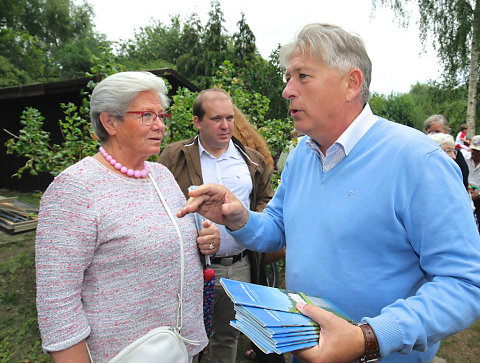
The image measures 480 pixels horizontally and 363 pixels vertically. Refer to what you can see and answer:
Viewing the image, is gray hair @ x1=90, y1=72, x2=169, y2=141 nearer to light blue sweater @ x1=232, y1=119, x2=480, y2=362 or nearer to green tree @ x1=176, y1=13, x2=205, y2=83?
light blue sweater @ x1=232, y1=119, x2=480, y2=362

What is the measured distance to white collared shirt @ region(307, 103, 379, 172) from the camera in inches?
58.8

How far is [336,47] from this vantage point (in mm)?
1453

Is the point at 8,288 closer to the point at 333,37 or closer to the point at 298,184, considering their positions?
the point at 298,184

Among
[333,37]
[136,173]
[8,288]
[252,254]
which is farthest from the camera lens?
[8,288]

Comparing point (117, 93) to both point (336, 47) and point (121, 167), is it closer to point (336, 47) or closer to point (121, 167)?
point (121, 167)

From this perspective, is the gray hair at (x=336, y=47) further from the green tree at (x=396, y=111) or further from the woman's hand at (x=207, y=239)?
the green tree at (x=396, y=111)

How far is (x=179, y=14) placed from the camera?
49.3 m

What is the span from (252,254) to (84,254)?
68.6 inches

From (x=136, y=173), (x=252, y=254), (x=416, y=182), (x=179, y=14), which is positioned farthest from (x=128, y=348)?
(x=179, y=14)

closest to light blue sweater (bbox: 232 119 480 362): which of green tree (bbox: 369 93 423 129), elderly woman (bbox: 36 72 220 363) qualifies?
elderly woman (bbox: 36 72 220 363)

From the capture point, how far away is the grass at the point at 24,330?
3.62 m

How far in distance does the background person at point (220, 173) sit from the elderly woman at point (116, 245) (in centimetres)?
94

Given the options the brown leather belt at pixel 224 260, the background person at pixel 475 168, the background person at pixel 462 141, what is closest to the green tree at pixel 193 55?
the background person at pixel 462 141

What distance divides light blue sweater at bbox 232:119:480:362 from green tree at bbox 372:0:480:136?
1668 centimetres
